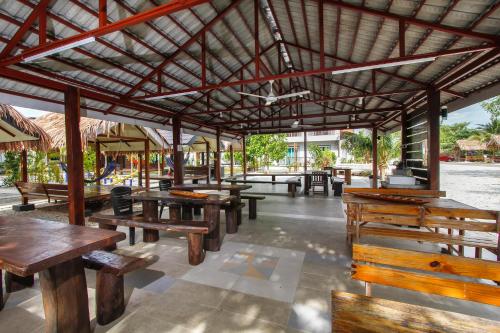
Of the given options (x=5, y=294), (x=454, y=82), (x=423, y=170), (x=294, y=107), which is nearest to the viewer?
(x=5, y=294)

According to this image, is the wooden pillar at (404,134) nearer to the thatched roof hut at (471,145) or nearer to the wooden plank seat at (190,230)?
the wooden plank seat at (190,230)

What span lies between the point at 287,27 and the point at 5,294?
21.0 ft

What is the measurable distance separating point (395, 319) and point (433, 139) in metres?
5.59

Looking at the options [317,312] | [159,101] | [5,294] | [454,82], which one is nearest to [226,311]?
[317,312]

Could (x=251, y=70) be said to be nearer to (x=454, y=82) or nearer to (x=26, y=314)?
(x=454, y=82)

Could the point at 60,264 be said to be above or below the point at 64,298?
above

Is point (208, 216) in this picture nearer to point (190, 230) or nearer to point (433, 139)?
point (190, 230)

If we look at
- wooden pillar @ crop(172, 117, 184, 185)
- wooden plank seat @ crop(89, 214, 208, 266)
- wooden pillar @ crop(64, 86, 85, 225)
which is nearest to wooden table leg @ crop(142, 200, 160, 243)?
wooden plank seat @ crop(89, 214, 208, 266)

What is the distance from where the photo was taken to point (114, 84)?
219 inches

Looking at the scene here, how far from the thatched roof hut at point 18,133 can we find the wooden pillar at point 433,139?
10173 mm

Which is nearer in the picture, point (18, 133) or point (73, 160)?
point (73, 160)

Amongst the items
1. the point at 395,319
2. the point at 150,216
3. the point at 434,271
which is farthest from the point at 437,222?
the point at 150,216

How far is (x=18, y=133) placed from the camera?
6.12 m

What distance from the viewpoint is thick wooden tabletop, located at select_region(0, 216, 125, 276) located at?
1.45m
